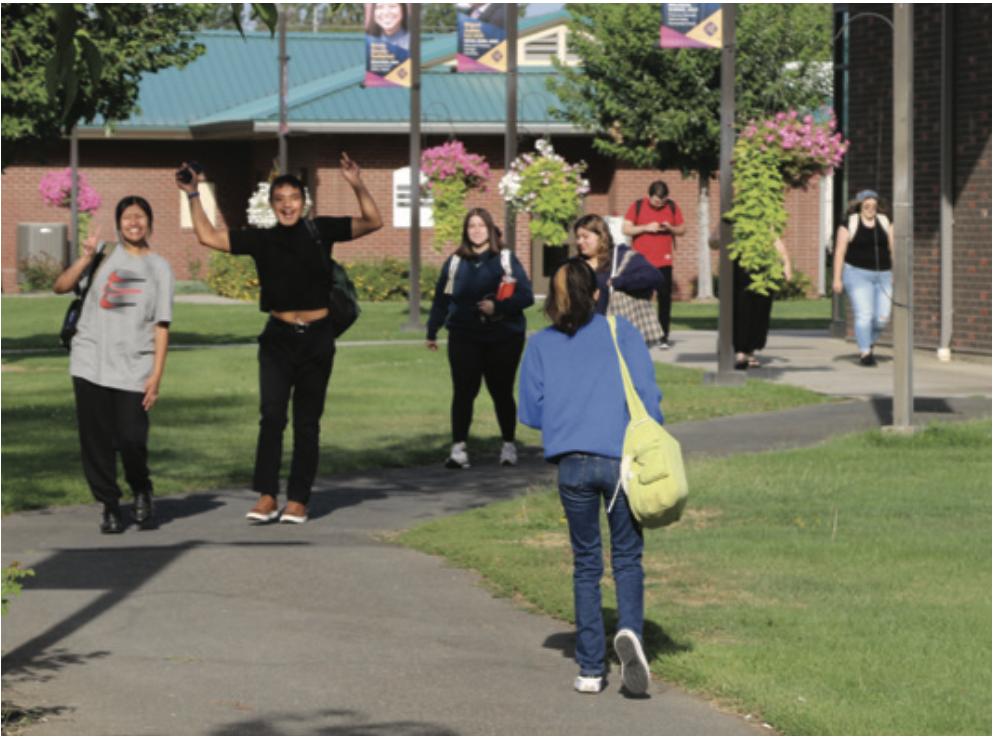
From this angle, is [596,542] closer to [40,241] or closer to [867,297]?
[867,297]

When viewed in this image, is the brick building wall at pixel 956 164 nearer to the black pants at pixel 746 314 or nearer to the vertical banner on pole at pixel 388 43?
the black pants at pixel 746 314

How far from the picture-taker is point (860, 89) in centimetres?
2303

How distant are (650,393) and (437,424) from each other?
360 inches

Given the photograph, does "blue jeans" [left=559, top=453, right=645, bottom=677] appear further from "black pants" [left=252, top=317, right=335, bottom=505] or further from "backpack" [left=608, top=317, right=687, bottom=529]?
"black pants" [left=252, top=317, right=335, bottom=505]

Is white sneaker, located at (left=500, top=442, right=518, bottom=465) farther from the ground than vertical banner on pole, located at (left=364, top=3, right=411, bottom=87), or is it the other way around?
vertical banner on pole, located at (left=364, top=3, right=411, bottom=87)

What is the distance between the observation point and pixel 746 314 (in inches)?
762

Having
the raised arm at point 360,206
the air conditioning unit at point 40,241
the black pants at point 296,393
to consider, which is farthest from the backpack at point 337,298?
the air conditioning unit at point 40,241

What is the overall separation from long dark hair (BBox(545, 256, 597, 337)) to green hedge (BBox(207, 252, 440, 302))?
30.5m

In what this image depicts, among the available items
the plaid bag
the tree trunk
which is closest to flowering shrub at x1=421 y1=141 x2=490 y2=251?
the tree trunk

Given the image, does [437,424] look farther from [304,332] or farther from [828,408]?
[304,332]

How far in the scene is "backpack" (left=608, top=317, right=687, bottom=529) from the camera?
6867 mm

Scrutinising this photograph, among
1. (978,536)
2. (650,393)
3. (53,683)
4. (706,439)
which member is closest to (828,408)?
(706,439)

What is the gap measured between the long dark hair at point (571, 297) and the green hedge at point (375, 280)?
30482 millimetres

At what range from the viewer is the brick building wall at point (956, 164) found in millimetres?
20141
